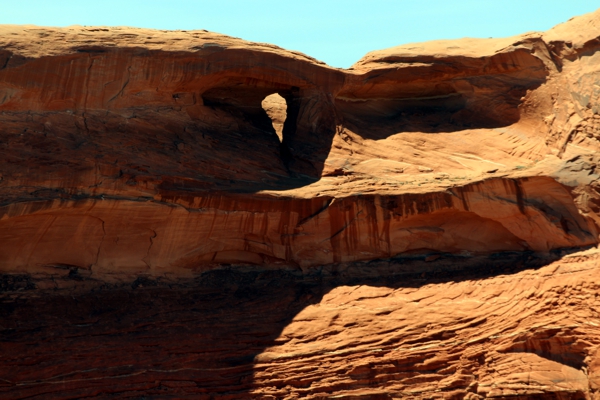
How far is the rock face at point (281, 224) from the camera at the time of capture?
10578 millimetres

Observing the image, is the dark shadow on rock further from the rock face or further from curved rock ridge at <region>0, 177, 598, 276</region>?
curved rock ridge at <region>0, 177, 598, 276</region>

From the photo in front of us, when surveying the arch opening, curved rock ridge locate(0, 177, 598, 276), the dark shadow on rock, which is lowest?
the dark shadow on rock

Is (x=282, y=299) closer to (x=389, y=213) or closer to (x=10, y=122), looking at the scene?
(x=389, y=213)

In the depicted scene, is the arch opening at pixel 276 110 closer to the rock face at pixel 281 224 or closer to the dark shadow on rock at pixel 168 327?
the rock face at pixel 281 224

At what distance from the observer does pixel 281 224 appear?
1222cm

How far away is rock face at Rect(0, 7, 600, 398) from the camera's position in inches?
416

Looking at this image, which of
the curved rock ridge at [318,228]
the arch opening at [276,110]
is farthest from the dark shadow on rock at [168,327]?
the arch opening at [276,110]

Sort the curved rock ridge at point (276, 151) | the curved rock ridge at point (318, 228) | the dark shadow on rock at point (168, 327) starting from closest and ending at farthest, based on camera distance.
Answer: the dark shadow on rock at point (168, 327) < the curved rock ridge at point (276, 151) < the curved rock ridge at point (318, 228)

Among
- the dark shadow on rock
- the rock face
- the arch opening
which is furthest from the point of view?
the arch opening

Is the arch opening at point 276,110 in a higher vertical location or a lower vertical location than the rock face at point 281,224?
higher

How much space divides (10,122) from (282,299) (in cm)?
481

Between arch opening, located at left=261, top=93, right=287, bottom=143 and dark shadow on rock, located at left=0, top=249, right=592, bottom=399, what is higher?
arch opening, located at left=261, top=93, right=287, bottom=143

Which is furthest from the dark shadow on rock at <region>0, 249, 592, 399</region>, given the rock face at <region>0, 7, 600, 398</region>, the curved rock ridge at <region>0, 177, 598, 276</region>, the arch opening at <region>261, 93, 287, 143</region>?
the arch opening at <region>261, 93, 287, 143</region>

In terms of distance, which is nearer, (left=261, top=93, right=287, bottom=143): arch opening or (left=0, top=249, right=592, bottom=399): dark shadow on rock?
(left=0, top=249, right=592, bottom=399): dark shadow on rock
